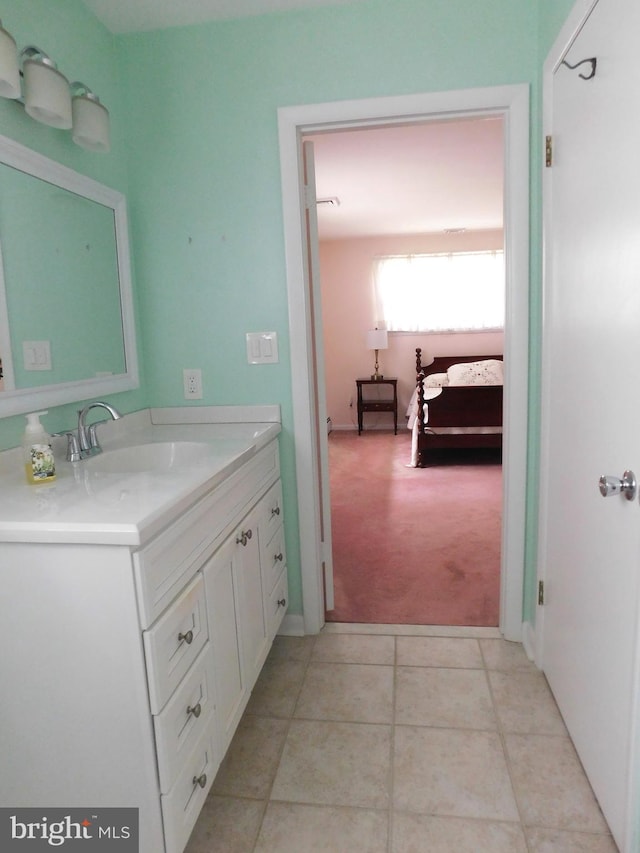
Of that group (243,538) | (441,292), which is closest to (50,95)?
(243,538)

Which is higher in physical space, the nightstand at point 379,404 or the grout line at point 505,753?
the nightstand at point 379,404

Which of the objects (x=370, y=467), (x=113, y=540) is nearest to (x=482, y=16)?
(x=113, y=540)

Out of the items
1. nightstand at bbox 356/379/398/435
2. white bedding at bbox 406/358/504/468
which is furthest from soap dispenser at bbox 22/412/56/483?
nightstand at bbox 356/379/398/435

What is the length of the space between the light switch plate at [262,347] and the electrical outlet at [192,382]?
0.22 metres

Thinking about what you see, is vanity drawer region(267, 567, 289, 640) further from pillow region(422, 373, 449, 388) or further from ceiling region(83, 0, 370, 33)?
pillow region(422, 373, 449, 388)

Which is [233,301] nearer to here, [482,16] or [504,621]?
[482,16]

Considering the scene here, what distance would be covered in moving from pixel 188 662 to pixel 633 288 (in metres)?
1.24

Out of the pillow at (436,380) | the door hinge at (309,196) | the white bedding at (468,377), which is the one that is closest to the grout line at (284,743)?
the door hinge at (309,196)

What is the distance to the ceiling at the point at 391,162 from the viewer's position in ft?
6.21

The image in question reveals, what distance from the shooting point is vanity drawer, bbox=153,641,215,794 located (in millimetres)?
1107

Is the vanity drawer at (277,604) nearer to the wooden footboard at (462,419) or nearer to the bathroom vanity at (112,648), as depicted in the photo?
the bathroom vanity at (112,648)

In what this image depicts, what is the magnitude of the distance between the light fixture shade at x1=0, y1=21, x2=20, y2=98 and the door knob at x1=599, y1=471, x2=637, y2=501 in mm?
1675

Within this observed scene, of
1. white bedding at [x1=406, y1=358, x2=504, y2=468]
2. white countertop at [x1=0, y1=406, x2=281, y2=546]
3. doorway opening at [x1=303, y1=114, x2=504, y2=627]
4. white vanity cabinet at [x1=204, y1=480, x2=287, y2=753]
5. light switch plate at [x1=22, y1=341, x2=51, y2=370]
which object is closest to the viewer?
white countertop at [x1=0, y1=406, x2=281, y2=546]

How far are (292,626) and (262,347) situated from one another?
44.9 inches
